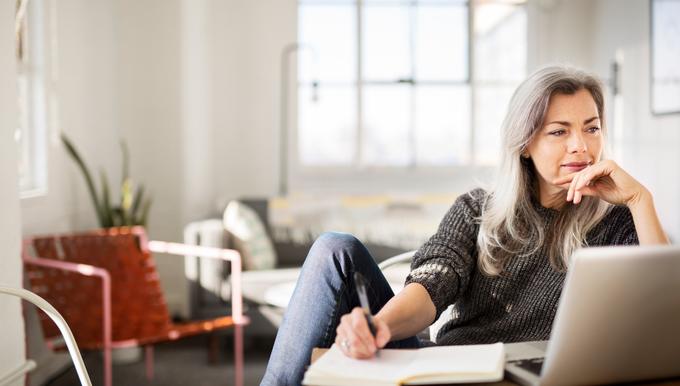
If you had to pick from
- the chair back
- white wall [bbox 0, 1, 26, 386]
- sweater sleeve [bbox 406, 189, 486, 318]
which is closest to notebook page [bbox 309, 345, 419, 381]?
sweater sleeve [bbox 406, 189, 486, 318]

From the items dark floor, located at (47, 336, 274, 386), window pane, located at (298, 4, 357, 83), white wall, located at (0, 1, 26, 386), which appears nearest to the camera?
white wall, located at (0, 1, 26, 386)

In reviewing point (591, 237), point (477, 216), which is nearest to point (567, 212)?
point (591, 237)

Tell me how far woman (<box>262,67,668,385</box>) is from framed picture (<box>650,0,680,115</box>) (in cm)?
256

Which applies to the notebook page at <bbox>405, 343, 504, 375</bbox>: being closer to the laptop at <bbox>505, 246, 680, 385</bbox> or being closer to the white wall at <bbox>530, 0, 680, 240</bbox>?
the laptop at <bbox>505, 246, 680, 385</bbox>

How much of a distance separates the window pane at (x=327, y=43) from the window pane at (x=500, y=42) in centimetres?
88

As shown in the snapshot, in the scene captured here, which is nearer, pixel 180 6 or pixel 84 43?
pixel 84 43

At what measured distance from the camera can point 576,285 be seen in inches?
40.8

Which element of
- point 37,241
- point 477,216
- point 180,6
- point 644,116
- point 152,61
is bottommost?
point 37,241

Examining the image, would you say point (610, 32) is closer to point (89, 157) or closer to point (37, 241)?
point (89, 157)

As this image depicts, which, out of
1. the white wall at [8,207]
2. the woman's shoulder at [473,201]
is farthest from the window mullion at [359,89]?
the woman's shoulder at [473,201]

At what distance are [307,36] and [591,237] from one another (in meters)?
3.95

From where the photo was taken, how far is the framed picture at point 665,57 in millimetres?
4094

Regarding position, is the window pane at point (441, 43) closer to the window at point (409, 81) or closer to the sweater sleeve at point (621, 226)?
the window at point (409, 81)

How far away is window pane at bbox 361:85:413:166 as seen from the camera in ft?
18.1
